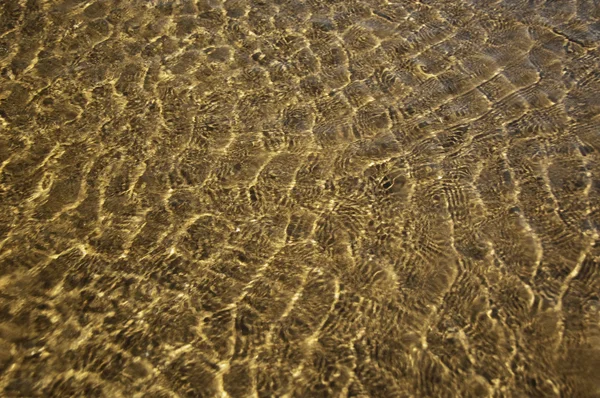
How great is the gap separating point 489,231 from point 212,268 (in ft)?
6.28

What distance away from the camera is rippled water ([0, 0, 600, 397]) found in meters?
3.21

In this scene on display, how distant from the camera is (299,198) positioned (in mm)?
4102

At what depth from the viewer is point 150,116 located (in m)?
4.67

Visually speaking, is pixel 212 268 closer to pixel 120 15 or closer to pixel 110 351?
pixel 110 351

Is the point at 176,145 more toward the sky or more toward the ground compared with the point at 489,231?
more toward the sky

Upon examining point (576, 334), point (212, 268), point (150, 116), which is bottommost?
point (576, 334)

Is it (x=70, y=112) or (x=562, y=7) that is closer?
(x=70, y=112)

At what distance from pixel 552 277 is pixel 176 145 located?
2911mm

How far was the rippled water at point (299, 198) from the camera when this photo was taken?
127 inches

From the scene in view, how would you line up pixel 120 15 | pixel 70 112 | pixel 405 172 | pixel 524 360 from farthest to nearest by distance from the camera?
pixel 120 15 → pixel 70 112 → pixel 405 172 → pixel 524 360

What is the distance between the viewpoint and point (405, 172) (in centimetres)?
426

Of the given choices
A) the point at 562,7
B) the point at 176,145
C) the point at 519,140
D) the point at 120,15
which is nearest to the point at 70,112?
the point at 176,145

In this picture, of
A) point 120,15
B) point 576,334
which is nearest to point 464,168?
point 576,334

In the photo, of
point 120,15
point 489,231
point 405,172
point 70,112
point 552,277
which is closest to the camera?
point 552,277
